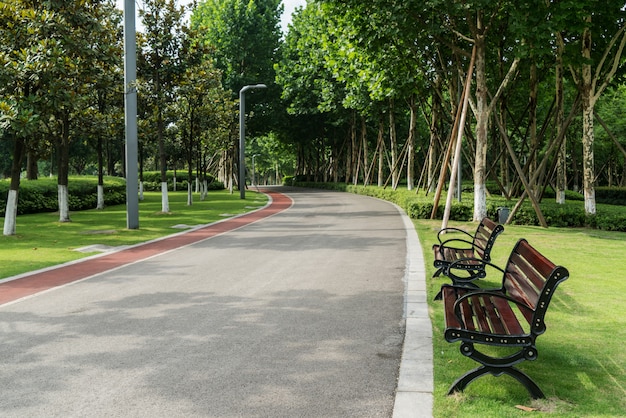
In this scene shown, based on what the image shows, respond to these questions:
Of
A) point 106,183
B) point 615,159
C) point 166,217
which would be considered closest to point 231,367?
point 166,217

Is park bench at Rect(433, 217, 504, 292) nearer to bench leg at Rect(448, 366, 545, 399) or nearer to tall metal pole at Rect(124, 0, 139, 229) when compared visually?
bench leg at Rect(448, 366, 545, 399)

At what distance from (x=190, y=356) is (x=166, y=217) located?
18330 millimetres

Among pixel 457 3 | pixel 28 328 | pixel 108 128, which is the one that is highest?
pixel 457 3

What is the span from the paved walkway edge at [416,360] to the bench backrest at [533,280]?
0.99m

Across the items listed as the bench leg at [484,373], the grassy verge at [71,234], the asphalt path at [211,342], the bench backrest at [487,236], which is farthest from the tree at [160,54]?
the bench leg at [484,373]

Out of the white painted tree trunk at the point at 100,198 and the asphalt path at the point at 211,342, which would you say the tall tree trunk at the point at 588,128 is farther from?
the white painted tree trunk at the point at 100,198

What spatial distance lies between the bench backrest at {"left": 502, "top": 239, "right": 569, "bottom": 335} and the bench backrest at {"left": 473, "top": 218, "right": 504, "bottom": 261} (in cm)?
157

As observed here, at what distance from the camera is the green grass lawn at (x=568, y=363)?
4172 millimetres

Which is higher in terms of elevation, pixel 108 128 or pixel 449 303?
pixel 108 128

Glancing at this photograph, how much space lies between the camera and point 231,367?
203 inches

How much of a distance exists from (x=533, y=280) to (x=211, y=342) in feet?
10.9

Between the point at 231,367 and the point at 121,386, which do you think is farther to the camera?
the point at 231,367

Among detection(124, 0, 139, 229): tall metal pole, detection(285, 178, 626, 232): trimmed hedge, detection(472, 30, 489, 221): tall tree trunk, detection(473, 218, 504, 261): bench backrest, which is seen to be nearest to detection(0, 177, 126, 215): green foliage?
detection(124, 0, 139, 229): tall metal pole

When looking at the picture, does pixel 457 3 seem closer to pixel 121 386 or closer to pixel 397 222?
pixel 397 222
